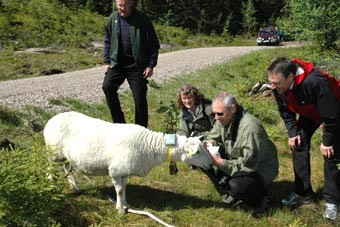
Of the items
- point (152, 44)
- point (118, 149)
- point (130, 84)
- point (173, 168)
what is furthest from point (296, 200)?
point (152, 44)

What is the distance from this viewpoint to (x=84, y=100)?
11.5 meters

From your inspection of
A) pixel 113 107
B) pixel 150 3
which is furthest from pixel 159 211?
pixel 150 3

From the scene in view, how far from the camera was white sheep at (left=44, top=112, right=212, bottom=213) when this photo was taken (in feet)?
16.9

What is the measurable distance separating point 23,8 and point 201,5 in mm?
33793

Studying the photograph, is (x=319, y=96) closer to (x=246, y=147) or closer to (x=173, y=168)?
(x=246, y=147)

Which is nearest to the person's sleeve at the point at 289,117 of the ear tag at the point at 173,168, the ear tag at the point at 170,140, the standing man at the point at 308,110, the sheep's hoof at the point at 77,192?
the standing man at the point at 308,110

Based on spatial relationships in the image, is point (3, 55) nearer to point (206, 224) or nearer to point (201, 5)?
point (206, 224)

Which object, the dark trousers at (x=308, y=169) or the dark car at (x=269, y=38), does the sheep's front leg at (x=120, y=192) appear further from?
the dark car at (x=269, y=38)

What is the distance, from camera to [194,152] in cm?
511

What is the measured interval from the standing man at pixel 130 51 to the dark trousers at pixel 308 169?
231 centimetres

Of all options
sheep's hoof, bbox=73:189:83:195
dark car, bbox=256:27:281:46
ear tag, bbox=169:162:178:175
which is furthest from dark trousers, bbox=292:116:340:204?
dark car, bbox=256:27:281:46

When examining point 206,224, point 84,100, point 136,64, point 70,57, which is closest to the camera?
point 206,224

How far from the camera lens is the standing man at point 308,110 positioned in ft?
15.9

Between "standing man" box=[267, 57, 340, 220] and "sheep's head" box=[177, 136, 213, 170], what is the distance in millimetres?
1098
